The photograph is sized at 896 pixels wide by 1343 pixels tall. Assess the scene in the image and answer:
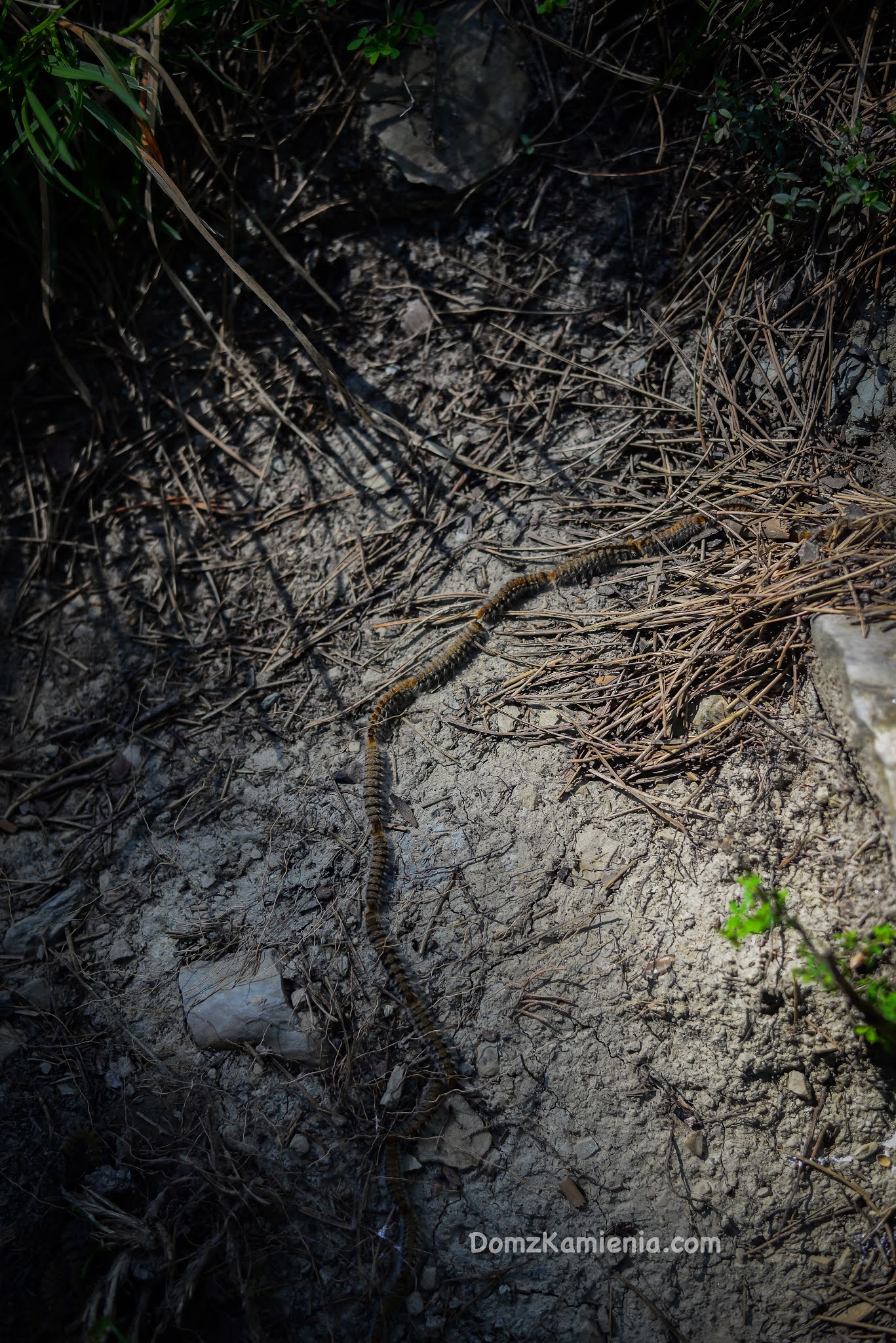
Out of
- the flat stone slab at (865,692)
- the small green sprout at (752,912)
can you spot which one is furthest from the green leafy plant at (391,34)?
the small green sprout at (752,912)

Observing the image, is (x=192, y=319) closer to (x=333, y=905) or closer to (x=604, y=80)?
(x=604, y=80)

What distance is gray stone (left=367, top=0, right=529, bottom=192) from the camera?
3293 mm

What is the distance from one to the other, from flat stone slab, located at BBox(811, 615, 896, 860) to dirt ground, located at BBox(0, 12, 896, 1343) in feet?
0.28

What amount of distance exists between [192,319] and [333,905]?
2.73 metres

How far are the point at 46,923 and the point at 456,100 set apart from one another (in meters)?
3.74

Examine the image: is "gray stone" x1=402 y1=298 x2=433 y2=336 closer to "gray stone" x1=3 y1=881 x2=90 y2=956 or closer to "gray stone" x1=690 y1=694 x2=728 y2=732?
"gray stone" x1=690 y1=694 x2=728 y2=732

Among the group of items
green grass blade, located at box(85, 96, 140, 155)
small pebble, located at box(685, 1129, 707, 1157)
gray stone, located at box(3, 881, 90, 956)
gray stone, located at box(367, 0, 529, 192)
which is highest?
green grass blade, located at box(85, 96, 140, 155)

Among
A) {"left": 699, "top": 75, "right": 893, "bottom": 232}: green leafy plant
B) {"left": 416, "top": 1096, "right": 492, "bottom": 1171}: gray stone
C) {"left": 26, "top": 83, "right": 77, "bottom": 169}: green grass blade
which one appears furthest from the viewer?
{"left": 26, "top": 83, "right": 77, "bottom": 169}: green grass blade

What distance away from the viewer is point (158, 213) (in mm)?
3371

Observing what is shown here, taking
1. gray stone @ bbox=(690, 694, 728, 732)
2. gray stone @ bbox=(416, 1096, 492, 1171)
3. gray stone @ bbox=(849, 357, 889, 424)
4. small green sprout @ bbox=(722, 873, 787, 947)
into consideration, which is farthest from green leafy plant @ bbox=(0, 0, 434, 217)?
gray stone @ bbox=(416, 1096, 492, 1171)

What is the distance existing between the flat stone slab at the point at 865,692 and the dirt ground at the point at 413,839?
0.08 meters

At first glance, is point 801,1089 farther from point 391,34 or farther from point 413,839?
point 391,34

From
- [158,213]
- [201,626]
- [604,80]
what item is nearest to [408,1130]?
[201,626]

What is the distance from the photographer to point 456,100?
131 inches
